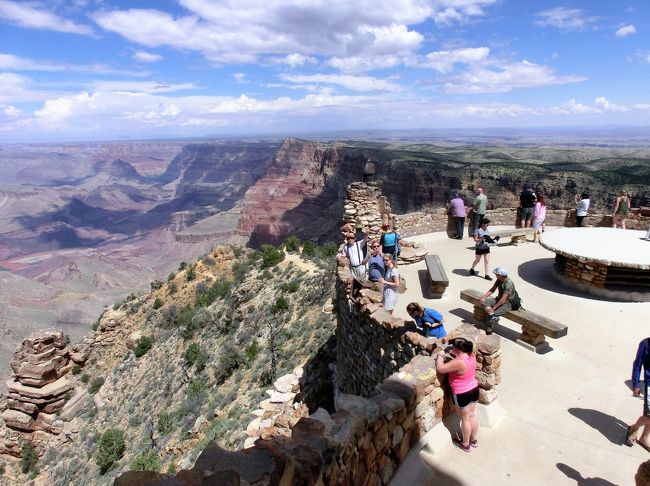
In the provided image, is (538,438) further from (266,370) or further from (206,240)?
(206,240)

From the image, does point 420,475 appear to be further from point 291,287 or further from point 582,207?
point 291,287

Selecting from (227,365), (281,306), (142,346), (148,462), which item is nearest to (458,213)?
(281,306)

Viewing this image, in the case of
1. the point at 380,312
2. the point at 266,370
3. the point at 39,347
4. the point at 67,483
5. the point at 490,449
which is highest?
the point at 380,312

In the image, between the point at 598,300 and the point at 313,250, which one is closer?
the point at 598,300

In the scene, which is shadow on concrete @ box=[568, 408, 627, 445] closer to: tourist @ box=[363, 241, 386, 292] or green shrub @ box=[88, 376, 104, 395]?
tourist @ box=[363, 241, 386, 292]

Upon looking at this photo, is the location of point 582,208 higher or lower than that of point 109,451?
higher

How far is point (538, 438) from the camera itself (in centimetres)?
509

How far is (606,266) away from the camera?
9.13 metres

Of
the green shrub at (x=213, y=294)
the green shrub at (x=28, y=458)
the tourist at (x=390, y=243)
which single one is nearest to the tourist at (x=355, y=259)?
the tourist at (x=390, y=243)

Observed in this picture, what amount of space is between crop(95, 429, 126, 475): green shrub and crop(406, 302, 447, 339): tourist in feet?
50.7

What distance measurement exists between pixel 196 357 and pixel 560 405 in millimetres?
17522

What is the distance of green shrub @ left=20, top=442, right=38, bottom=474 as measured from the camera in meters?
21.1

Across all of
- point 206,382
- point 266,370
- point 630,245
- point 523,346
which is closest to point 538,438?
point 523,346

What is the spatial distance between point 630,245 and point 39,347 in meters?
27.2
